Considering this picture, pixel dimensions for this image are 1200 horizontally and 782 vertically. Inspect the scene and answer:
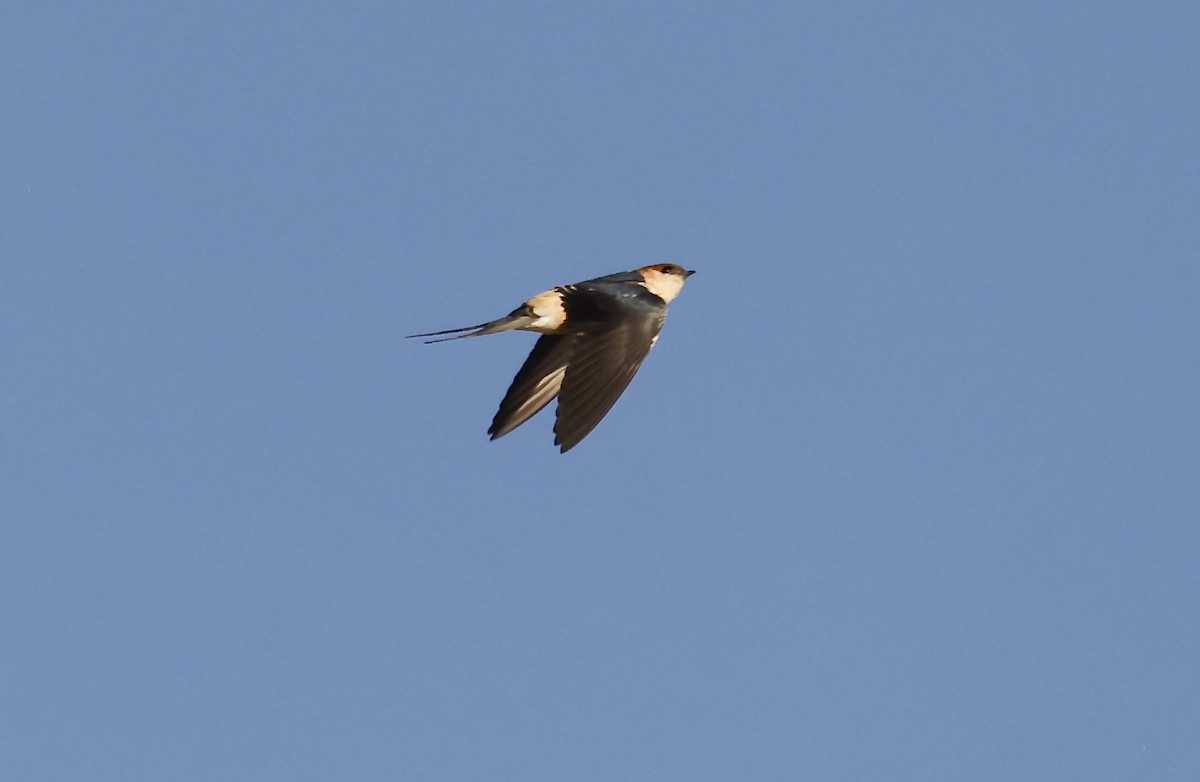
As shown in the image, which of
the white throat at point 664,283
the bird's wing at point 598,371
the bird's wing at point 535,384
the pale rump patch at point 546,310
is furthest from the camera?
the white throat at point 664,283

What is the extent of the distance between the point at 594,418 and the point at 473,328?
1.15 metres

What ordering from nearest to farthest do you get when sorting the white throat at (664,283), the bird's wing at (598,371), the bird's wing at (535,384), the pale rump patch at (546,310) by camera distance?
the bird's wing at (598,371) → the pale rump patch at (546,310) → the bird's wing at (535,384) → the white throat at (664,283)

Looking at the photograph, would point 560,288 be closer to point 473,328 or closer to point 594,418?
point 473,328

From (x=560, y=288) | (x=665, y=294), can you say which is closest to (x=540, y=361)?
(x=560, y=288)

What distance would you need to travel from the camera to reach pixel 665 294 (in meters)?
11.3

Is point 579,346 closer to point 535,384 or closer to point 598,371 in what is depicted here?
point 598,371

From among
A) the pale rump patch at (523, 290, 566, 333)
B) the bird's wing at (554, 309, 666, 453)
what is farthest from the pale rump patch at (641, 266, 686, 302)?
the bird's wing at (554, 309, 666, 453)

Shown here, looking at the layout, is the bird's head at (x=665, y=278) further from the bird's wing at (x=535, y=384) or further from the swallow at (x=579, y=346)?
the bird's wing at (x=535, y=384)

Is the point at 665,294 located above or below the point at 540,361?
above

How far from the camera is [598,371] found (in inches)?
371

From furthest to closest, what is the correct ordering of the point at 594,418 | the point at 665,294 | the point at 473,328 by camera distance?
the point at 665,294 → the point at 473,328 → the point at 594,418

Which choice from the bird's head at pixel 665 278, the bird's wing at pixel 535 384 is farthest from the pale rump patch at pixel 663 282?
the bird's wing at pixel 535 384

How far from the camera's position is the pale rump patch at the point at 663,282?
11.2 m

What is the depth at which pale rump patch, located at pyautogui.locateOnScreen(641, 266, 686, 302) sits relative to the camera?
443 inches
